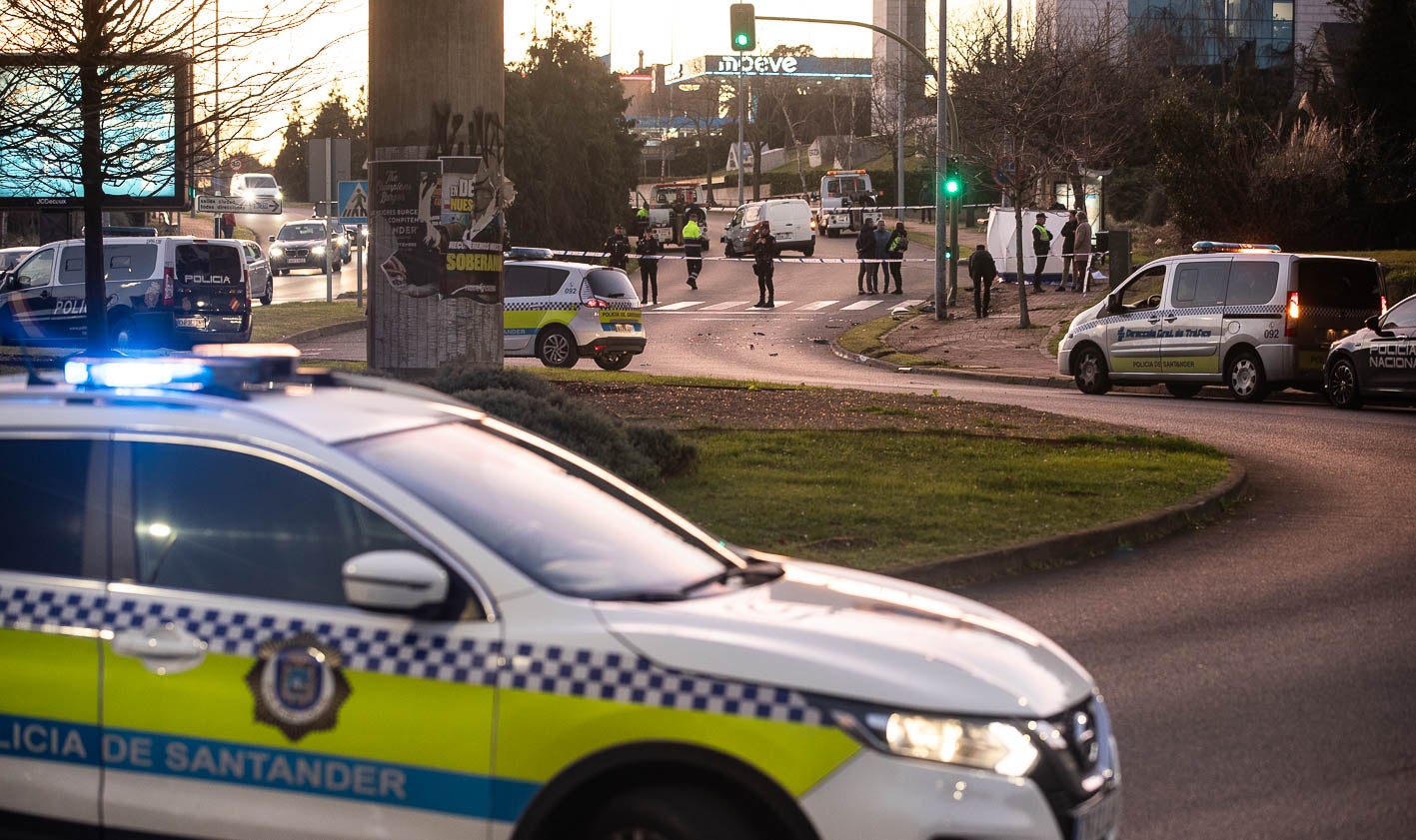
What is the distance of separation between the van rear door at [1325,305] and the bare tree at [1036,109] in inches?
396

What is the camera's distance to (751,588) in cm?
445

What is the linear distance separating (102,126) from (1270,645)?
10280mm

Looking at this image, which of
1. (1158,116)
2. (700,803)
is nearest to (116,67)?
(700,803)

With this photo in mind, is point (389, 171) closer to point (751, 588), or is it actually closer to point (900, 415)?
point (900, 415)

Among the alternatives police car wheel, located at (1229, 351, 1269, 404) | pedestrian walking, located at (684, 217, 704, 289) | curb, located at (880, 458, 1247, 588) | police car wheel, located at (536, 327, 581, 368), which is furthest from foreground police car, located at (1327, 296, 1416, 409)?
pedestrian walking, located at (684, 217, 704, 289)

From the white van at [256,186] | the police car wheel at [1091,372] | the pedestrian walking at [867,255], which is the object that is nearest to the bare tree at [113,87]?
the police car wheel at [1091,372]

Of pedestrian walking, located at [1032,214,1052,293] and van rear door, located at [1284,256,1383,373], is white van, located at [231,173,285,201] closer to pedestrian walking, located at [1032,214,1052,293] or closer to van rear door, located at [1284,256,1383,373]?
pedestrian walking, located at [1032,214,1052,293]

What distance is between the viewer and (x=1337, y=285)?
21172 millimetres

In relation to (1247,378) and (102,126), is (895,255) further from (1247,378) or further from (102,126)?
(102,126)

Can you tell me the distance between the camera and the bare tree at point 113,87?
1286cm

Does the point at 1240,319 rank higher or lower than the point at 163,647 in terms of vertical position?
higher

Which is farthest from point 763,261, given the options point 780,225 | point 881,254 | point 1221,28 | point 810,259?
point 1221,28

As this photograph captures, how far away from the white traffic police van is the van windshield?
1cm

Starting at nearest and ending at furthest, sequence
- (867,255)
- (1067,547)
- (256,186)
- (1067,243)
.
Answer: (1067,547)
(1067,243)
(867,255)
(256,186)
